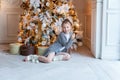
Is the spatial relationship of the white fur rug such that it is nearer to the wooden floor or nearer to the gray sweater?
the wooden floor

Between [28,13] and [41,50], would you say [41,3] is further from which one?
[41,50]

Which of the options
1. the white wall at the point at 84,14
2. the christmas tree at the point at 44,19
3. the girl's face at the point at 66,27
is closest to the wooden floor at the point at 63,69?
the girl's face at the point at 66,27

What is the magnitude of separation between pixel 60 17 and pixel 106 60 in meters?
1.19

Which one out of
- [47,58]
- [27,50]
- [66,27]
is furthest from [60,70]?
[27,50]

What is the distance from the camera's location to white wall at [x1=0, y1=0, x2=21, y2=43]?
5.67 m

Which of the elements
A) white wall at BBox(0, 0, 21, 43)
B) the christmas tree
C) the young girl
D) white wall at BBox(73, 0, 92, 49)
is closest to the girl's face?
the young girl

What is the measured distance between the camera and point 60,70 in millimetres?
3242

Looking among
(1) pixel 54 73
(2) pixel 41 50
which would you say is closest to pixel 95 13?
(2) pixel 41 50

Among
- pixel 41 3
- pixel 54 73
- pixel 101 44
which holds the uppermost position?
pixel 41 3

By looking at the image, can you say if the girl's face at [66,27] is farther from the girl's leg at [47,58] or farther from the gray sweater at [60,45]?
the girl's leg at [47,58]

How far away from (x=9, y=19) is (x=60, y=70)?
2921 mm

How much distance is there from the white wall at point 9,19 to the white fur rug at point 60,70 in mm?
1867

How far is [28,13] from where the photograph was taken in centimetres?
456

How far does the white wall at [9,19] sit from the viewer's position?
5672mm
